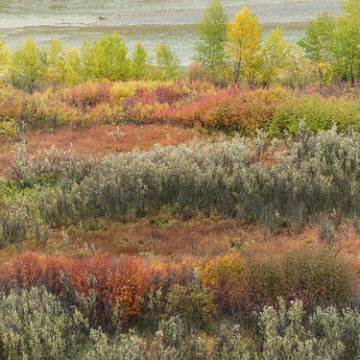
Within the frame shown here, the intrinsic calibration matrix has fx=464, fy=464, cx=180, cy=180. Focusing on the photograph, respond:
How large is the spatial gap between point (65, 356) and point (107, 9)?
62105mm

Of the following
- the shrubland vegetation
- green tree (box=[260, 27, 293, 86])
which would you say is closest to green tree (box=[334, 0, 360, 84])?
green tree (box=[260, 27, 293, 86])

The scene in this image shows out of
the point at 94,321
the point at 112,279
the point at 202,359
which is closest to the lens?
the point at 202,359

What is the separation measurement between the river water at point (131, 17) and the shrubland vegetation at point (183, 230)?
26.5 meters

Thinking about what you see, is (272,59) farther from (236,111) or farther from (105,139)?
(105,139)

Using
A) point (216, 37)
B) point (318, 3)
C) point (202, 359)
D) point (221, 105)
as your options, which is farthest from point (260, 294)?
point (318, 3)

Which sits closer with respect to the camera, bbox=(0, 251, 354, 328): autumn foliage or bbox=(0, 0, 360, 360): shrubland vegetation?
bbox=(0, 0, 360, 360): shrubland vegetation

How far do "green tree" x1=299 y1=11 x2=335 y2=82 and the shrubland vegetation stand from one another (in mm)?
12009

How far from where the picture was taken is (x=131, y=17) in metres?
59.3

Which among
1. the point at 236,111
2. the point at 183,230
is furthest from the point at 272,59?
the point at 183,230

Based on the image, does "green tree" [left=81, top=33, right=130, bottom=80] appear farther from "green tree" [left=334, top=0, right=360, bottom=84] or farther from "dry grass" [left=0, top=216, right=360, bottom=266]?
"dry grass" [left=0, top=216, right=360, bottom=266]

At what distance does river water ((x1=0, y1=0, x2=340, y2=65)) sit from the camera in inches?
1965

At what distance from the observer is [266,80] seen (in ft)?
104

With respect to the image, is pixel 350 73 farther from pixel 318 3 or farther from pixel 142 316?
pixel 318 3

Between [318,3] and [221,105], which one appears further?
[318,3]
